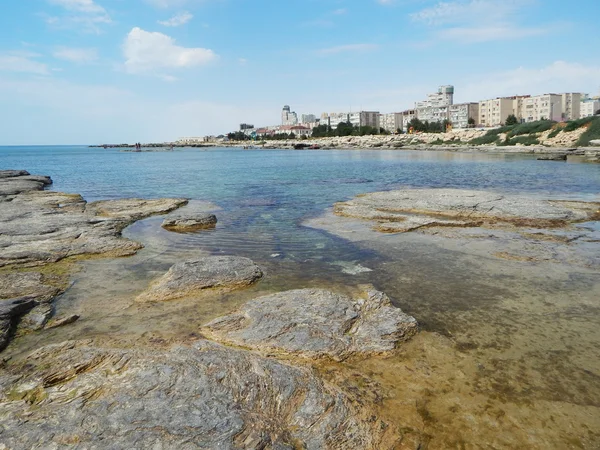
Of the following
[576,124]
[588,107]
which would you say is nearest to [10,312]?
[576,124]

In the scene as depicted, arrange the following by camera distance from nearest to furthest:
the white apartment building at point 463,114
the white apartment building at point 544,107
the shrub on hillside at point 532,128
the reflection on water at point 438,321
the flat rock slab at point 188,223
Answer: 1. the reflection on water at point 438,321
2. the flat rock slab at point 188,223
3. the shrub on hillside at point 532,128
4. the white apartment building at point 544,107
5. the white apartment building at point 463,114

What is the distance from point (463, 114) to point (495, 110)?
36.9 feet

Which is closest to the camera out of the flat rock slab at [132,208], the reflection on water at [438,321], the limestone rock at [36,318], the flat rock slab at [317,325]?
the reflection on water at [438,321]

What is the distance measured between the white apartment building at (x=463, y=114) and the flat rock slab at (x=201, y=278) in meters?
161

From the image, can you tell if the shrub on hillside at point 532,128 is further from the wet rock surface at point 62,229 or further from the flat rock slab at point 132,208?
the wet rock surface at point 62,229

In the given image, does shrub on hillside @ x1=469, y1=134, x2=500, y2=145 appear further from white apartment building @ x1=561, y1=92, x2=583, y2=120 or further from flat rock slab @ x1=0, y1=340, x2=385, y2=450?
flat rock slab @ x1=0, y1=340, x2=385, y2=450

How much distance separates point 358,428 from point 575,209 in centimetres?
1534

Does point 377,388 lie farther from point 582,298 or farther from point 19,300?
point 19,300

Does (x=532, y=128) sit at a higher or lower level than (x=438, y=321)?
higher

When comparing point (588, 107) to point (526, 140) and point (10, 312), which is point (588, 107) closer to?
point (526, 140)

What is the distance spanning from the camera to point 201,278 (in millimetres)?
7984

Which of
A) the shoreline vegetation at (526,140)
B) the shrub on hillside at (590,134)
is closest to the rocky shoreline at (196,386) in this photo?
the shoreline vegetation at (526,140)

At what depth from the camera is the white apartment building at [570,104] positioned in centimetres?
14012

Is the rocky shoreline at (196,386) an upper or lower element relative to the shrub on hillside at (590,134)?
lower
